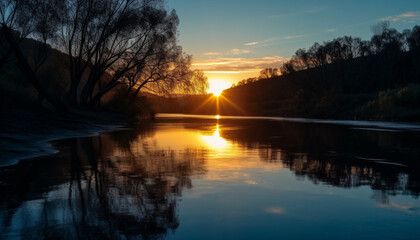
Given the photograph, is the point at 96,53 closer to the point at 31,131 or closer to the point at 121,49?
the point at 121,49

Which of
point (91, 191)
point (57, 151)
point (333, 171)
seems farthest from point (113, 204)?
point (57, 151)

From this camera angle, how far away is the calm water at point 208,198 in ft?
17.9

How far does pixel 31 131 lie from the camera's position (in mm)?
18797

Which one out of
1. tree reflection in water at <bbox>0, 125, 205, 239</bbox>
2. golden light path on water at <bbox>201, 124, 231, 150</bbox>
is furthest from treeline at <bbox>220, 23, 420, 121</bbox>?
tree reflection in water at <bbox>0, 125, 205, 239</bbox>

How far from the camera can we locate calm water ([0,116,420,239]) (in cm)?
545

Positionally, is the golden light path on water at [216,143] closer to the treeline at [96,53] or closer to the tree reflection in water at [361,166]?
the tree reflection in water at [361,166]

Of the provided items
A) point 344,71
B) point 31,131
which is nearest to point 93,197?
point 31,131

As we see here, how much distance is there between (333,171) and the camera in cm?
1062

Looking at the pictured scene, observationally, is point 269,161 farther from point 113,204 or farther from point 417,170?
point 113,204

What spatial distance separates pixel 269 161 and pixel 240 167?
160 cm

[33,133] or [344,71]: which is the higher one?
[344,71]

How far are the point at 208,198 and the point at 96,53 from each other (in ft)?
104

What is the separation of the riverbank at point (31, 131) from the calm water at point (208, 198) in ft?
4.20

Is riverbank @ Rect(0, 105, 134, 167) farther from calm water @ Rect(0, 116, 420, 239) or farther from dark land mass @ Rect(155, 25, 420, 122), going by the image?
dark land mass @ Rect(155, 25, 420, 122)
